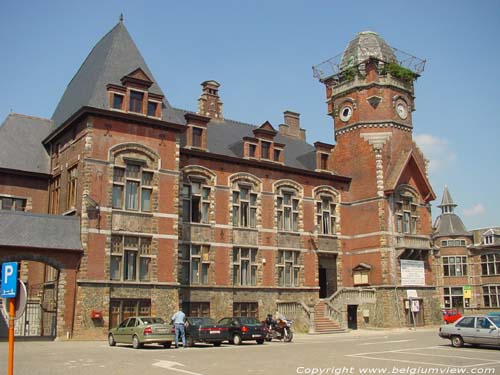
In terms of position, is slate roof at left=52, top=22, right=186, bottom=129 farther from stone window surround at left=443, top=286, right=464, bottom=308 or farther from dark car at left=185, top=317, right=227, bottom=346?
stone window surround at left=443, top=286, right=464, bottom=308

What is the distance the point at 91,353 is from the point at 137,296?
9208 millimetres

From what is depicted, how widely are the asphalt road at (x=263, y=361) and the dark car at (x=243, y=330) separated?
379 cm

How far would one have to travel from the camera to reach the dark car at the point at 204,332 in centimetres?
2414

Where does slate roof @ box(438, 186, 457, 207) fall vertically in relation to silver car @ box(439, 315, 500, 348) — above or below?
above

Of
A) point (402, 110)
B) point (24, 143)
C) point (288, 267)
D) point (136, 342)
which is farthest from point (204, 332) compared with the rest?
point (402, 110)

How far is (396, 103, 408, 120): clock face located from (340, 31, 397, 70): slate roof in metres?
3.51

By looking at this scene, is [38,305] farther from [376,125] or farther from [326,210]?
[376,125]

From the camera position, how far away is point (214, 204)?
34750 millimetres

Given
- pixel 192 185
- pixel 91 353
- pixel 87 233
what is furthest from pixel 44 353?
pixel 192 185

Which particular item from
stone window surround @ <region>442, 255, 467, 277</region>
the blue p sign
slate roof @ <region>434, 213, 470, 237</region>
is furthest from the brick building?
slate roof @ <region>434, 213, 470, 237</region>

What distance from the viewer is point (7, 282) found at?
9.88 m

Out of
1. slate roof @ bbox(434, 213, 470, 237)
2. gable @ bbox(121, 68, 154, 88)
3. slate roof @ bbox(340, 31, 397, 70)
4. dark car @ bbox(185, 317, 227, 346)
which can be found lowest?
dark car @ bbox(185, 317, 227, 346)

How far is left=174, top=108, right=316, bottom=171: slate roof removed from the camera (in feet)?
122

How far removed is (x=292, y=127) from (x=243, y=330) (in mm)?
24888
